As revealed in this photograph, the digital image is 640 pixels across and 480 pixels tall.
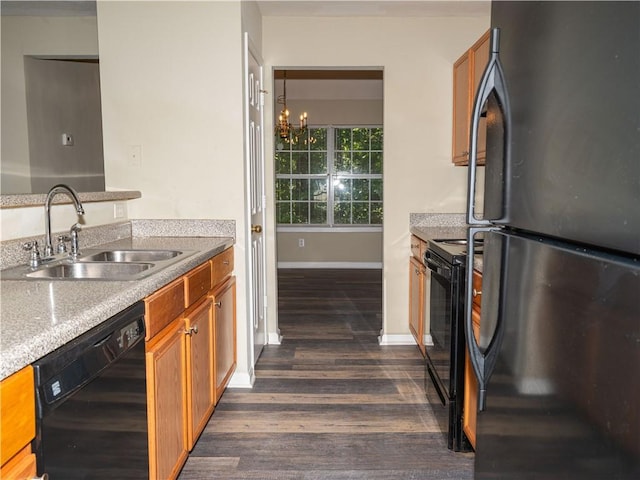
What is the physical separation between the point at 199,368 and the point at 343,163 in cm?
577

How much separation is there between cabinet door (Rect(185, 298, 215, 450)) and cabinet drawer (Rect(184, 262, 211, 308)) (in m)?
0.05

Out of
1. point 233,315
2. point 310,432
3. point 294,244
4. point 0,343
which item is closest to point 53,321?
point 0,343

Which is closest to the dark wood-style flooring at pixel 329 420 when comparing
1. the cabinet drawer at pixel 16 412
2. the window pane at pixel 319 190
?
the cabinet drawer at pixel 16 412

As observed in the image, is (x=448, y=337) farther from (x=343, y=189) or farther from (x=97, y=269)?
(x=343, y=189)

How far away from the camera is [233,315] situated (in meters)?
3.00

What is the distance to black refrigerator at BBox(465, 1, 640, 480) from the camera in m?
0.75

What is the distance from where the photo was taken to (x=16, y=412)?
3.07ft

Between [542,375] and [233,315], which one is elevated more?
[542,375]

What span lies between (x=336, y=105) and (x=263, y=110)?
3.99 m

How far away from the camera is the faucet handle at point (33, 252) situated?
1922 millimetres

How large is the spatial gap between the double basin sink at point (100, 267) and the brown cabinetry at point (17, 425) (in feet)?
2.36

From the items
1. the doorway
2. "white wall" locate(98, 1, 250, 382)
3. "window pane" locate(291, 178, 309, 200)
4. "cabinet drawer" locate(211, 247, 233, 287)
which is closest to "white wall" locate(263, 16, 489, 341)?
"white wall" locate(98, 1, 250, 382)

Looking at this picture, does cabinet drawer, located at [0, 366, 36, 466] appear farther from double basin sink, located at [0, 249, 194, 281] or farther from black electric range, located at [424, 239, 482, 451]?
black electric range, located at [424, 239, 482, 451]

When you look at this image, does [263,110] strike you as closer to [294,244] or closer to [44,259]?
[44,259]
